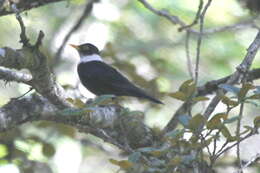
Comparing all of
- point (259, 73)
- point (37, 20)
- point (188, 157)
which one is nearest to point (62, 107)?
point (188, 157)

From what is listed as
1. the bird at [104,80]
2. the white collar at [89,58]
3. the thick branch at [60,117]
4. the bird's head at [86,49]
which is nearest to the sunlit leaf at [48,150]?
the thick branch at [60,117]

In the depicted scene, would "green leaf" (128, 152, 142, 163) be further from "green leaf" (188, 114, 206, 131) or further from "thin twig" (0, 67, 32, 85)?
"thin twig" (0, 67, 32, 85)

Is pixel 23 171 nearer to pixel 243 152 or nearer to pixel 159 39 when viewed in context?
pixel 243 152

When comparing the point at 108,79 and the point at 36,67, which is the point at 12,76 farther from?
the point at 108,79

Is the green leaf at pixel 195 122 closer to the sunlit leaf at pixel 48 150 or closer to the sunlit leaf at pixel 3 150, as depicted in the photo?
the sunlit leaf at pixel 48 150

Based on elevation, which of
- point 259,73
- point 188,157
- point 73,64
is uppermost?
point 259,73

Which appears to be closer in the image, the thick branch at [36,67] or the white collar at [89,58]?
the thick branch at [36,67]

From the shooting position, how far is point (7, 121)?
3674mm

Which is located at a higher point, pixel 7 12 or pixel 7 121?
pixel 7 12

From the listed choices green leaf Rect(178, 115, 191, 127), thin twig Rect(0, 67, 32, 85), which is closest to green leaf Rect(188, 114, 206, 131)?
green leaf Rect(178, 115, 191, 127)

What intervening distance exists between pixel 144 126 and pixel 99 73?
2.00m

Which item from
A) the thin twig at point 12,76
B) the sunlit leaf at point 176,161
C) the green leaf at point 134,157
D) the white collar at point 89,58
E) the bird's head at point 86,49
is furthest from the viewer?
the bird's head at point 86,49

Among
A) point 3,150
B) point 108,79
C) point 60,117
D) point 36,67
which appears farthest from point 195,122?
point 108,79

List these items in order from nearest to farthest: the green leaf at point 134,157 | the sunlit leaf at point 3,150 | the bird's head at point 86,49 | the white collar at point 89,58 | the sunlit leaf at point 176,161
→ the sunlit leaf at point 176,161, the green leaf at point 134,157, the sunlit leaf at point 3,150, the white collar at point 89,58, the bird's head at point 86,49
